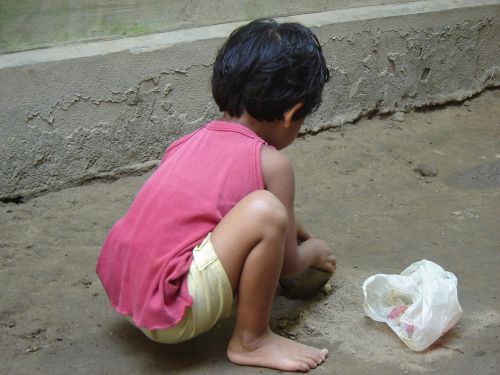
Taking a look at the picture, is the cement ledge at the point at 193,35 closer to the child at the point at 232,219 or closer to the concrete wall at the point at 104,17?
the concrete wall at the point at 104,17

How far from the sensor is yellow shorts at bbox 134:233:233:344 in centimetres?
205

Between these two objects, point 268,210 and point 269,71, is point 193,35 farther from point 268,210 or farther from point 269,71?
point 268,210

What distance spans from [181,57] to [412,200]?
1.25 metres

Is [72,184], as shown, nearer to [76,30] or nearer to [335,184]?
[76,30]

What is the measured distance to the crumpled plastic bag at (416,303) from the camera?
223 centimetres

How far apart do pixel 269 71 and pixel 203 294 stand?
2.14 feet

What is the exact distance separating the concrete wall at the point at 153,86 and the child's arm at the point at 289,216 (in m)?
1.33

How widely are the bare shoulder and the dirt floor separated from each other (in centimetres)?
52

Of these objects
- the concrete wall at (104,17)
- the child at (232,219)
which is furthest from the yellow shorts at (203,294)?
the concrete wall at (104,17)

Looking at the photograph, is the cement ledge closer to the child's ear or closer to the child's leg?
the child's ear

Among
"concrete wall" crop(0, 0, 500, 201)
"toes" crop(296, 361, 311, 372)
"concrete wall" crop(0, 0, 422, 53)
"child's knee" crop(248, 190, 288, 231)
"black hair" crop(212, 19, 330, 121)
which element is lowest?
"toes" crop(296, 361, 311, 372)

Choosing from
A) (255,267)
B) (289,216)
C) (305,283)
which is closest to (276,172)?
(289,216)

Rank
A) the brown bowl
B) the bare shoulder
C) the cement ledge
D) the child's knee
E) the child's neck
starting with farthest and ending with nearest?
the cement ledge
the brown bowl
the child's neck
the bare shoulder
the child's knee

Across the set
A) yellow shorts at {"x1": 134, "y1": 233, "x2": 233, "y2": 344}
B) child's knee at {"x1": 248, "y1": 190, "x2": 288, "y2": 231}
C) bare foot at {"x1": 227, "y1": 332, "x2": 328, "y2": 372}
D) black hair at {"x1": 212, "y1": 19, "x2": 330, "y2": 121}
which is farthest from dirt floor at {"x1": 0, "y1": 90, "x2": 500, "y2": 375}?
black hair at {"x1": 212, "y1": 19, "x2": 330, "y2": 121}
